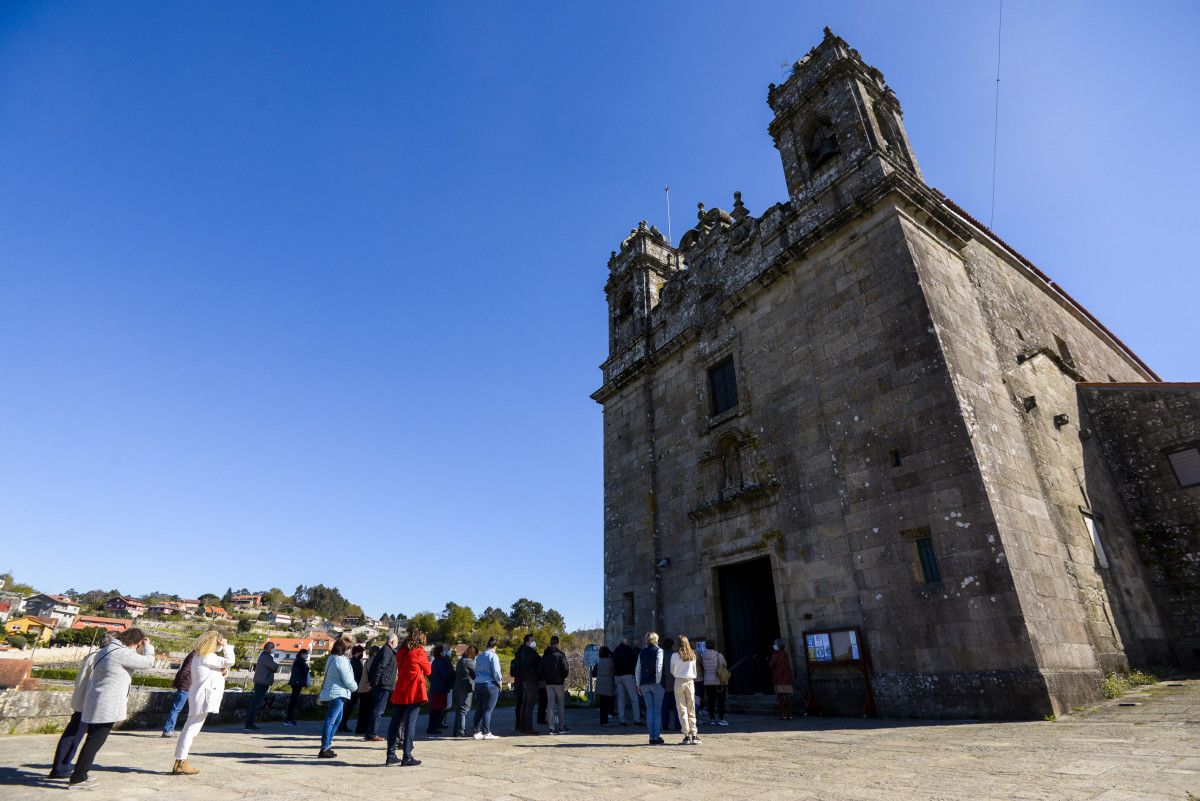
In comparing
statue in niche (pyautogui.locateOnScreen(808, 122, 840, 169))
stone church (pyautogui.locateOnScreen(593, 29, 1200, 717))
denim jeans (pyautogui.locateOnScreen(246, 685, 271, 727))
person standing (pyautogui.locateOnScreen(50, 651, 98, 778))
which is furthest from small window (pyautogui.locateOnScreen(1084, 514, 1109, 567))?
denim jeans (pyautogui.locateOnScreen(246, 685, 271, 727))

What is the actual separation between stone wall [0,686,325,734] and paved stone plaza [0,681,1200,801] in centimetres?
48

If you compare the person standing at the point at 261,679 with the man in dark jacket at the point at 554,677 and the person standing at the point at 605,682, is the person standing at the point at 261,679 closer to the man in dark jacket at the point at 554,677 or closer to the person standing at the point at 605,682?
the man in dark jacket at the point at 554,677

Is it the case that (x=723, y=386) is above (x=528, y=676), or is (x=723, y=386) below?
above

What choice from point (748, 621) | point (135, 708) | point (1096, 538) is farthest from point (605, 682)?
point (1096, 538)

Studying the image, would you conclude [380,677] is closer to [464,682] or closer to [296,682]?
[464,682]

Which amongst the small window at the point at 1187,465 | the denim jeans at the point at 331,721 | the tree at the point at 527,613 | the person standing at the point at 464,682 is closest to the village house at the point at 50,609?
the tree at the point at 527,613

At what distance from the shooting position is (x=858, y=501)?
11.0 metres

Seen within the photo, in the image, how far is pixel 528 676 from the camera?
32.7 feet

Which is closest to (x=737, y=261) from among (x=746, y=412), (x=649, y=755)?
(x=746, y=412)

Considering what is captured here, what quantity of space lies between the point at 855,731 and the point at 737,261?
11.8m

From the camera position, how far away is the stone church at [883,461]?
9375 millimetres

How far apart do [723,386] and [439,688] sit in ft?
32.5

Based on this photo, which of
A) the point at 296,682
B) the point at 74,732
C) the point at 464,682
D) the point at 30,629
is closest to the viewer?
the point at 74,732

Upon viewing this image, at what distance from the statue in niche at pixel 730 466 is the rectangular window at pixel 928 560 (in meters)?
4.57
